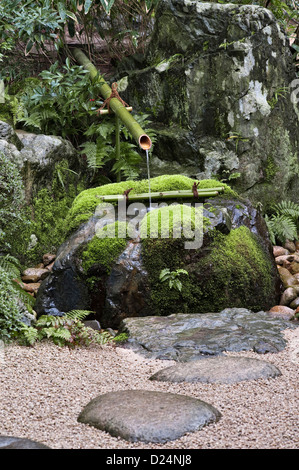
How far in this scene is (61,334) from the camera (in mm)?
3965

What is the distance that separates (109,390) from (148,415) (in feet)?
2.33

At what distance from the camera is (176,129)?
773 centimetres

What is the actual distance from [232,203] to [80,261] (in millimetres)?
2008

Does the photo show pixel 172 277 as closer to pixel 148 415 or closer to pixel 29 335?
pixel 29 335

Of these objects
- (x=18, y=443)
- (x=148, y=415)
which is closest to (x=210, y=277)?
(x=148, y=415)

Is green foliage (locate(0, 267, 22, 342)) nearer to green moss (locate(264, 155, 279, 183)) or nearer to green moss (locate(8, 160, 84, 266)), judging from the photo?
green moss (locate(8, 160, 84, 266))

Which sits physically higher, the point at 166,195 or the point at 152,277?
the point at 166,195

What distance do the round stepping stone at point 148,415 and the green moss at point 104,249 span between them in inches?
101

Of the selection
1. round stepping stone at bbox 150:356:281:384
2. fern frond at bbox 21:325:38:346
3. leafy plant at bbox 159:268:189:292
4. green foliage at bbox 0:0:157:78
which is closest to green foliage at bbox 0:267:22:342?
fern frond at bbox 21:325:38:346

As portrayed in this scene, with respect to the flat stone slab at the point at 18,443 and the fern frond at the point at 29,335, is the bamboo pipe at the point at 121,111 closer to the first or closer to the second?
the fern frond at the point at 29,335

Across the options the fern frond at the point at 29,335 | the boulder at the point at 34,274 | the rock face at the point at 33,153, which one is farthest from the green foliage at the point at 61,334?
the rock face at the point at 33,153

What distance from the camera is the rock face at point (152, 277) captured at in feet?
17.1
